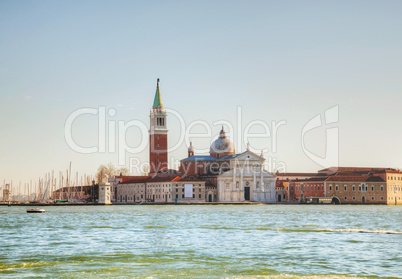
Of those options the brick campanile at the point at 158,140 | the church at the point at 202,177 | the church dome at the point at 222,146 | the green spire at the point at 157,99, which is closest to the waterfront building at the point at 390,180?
the church at the point at 202,177

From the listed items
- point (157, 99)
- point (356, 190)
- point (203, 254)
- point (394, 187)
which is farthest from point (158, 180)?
point (203, 254)

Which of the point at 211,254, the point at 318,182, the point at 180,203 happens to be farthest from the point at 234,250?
the point at 318,182

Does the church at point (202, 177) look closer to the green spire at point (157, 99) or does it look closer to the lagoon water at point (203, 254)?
the green spire at point (157, 99)

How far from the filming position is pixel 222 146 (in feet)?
299

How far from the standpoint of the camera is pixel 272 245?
20.4 metres

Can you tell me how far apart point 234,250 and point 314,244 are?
2945 millimetres

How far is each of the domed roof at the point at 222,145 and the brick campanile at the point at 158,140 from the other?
24.0 ft

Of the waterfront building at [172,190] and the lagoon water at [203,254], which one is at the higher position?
the waterfront building at [172,190]

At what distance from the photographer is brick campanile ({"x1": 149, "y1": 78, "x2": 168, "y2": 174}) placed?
307 feet

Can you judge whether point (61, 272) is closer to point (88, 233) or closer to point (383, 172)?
point (88, 233)

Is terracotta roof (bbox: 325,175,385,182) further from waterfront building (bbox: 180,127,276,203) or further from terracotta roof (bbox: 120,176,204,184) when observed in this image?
terracotta roof (bbox: 120,176,204,184)

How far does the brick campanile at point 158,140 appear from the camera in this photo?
93562 mm

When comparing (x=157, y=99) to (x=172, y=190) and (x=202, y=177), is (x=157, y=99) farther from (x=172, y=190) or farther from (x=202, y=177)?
(x=172, y=190)

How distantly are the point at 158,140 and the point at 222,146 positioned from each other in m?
9.31
